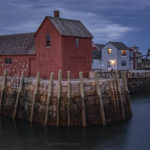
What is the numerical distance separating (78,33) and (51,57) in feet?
12.3

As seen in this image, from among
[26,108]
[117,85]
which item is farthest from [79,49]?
[26,108]

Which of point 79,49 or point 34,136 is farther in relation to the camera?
point 79,49

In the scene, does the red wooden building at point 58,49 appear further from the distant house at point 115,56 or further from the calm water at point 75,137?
the distant house at point 115,56

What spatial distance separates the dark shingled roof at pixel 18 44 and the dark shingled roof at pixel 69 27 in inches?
191

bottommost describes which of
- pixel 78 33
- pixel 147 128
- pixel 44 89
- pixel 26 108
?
pixel 147 128

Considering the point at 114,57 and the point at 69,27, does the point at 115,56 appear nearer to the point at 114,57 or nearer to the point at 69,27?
the point at 114,57

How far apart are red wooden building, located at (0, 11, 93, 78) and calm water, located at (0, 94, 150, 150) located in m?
6.79

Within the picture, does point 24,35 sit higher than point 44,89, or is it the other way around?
point 24,35

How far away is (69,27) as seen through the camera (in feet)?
84.6

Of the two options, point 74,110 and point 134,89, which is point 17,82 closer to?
point 74,110

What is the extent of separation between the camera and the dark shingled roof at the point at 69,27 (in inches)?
975

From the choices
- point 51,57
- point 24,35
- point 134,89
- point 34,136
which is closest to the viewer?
point 34,136

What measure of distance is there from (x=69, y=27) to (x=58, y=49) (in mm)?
2938

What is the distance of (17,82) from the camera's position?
938 inches
